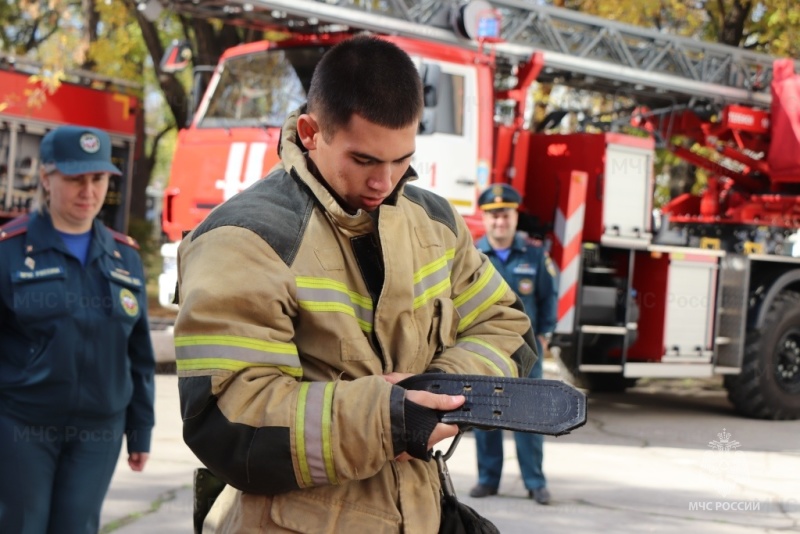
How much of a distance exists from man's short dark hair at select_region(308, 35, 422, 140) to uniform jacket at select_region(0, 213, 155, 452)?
1.66 meters

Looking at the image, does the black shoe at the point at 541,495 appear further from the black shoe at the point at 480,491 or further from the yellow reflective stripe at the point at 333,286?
the yellow reflective stripe at the point at 333,286

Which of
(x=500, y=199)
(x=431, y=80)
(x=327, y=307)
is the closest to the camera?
(x=327, y=307)

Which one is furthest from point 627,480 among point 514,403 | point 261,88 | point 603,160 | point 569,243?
point 514,403

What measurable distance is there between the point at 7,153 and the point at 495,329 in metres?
A: 10.9

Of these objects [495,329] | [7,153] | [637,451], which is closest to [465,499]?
[637,451]

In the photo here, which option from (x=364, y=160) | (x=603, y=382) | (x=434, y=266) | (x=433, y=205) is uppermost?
(x=364, y=160)

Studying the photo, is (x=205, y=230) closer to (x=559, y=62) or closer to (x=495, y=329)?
(x=495, y=329)

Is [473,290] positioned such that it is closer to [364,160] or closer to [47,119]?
[364,160]

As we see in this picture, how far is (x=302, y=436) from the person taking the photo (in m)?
1.70

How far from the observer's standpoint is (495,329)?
2.16 m

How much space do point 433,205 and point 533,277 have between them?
446cm

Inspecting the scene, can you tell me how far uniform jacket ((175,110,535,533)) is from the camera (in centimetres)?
171

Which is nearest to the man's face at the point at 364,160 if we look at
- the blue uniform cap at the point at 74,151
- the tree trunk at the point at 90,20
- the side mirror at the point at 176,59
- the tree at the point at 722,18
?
the blue uniform cap at the point at 74,151

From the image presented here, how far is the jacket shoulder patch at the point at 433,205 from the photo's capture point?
6.97 feet
